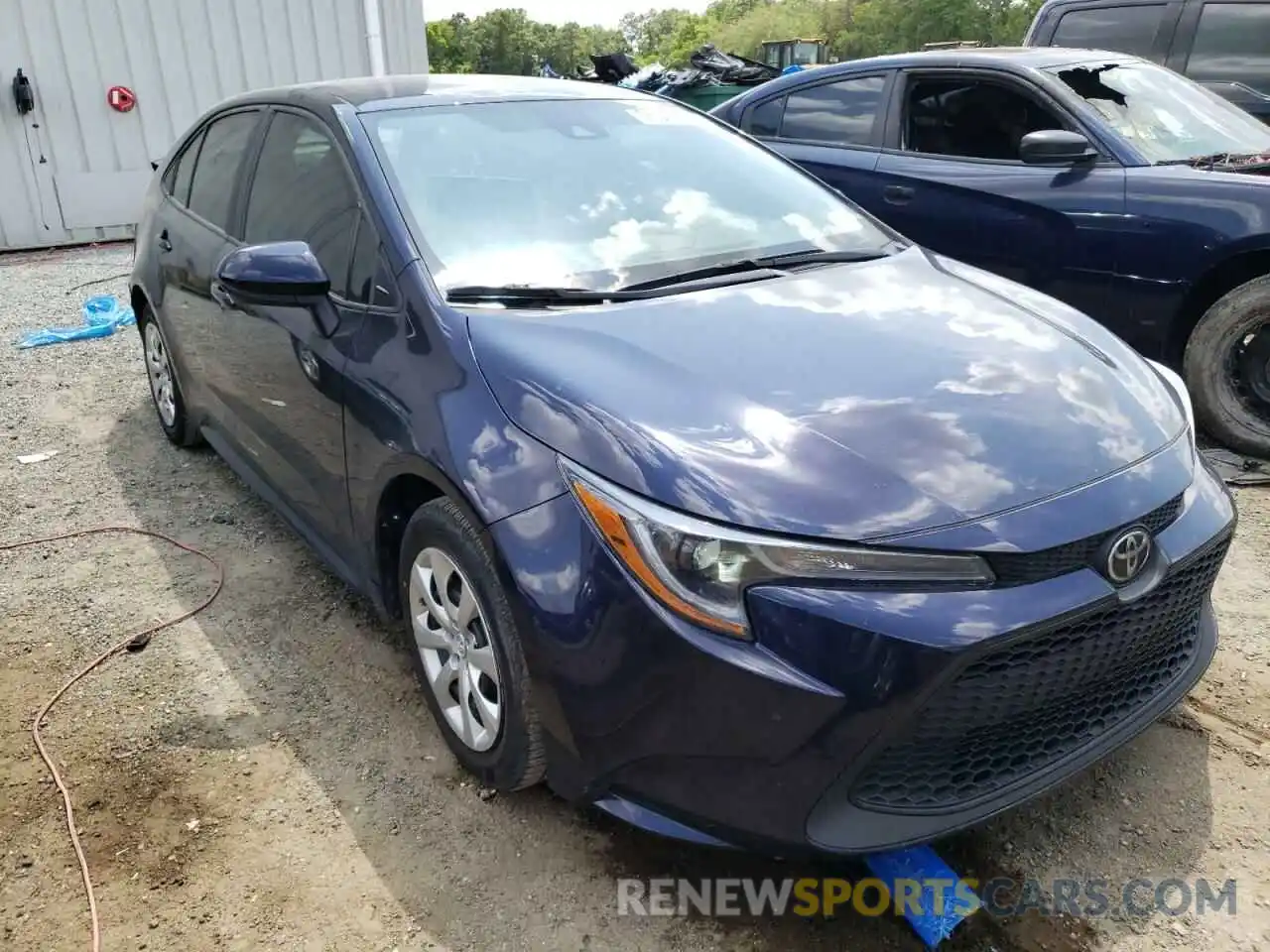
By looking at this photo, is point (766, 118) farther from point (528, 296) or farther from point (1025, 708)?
point (1025, 708)

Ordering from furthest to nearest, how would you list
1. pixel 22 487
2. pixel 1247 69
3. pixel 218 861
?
pixel 1247 69
pixel 22 487
pixel 218 861

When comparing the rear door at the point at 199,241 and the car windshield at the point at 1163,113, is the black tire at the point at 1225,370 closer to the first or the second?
the car windshield at the point at 1163,113

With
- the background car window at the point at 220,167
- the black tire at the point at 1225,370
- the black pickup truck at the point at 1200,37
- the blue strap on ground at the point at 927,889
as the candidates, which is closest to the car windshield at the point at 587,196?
the background car window at the point at 220,167

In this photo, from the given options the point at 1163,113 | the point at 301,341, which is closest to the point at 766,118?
the point at 1163,113

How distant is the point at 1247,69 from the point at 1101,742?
612cm

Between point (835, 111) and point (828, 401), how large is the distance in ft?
12.4

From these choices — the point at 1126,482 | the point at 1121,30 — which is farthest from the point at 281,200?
the point at 1121,30

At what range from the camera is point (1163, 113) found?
462 cm

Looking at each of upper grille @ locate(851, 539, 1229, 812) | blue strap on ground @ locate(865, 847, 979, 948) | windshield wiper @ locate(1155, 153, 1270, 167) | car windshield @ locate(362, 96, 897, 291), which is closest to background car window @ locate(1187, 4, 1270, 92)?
windshield wiper @ locate(1155, 153, 1270, 167)

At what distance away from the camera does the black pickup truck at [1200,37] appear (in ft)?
20.7

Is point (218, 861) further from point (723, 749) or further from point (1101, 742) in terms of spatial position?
point (1101, 742)

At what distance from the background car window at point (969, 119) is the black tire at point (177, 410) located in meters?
3.61

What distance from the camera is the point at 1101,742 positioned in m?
2.01

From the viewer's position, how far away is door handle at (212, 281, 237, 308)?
3334 mm
